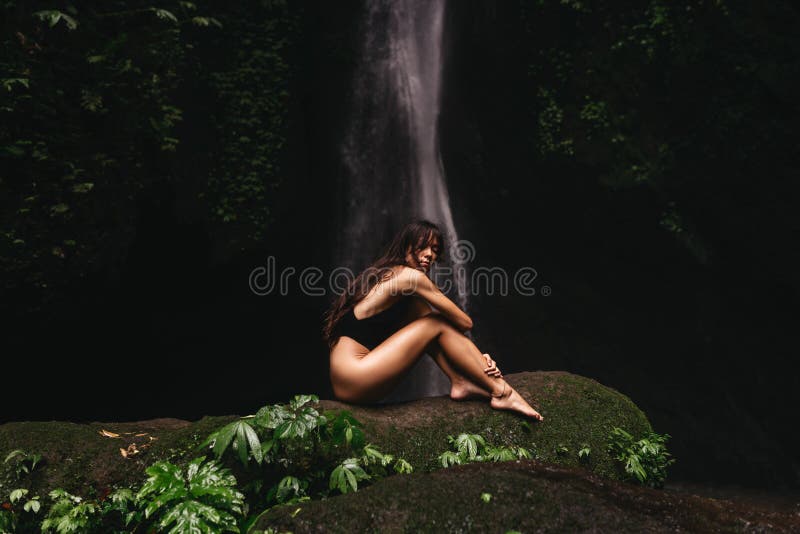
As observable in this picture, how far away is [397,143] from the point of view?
9.49m

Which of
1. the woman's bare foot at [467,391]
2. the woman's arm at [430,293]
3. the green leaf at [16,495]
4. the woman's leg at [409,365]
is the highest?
the woman's arm at [430,293]

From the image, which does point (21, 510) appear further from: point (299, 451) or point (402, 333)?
point (402, 333)

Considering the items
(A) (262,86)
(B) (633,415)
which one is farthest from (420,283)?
(A) (262,86)

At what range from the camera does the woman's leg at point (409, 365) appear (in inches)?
139

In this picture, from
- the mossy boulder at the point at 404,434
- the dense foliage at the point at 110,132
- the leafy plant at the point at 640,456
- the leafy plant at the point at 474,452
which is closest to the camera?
the mossy boulder at the point at 404,434

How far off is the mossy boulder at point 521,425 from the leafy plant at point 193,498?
887mm

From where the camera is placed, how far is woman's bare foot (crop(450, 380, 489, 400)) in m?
3.76

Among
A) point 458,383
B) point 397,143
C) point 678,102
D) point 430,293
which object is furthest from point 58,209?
point 678,102

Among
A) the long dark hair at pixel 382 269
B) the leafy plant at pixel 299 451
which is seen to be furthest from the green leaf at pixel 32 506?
the long dark hair at pixel 382 269

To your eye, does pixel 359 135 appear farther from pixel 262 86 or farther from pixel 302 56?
pixel 262 86

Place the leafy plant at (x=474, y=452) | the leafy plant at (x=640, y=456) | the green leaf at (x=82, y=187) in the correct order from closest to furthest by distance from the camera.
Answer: the leafy plant at (x=474, y=452), the leafy plant at (x=640, y=456), the green leaf at (x=82, y=187)

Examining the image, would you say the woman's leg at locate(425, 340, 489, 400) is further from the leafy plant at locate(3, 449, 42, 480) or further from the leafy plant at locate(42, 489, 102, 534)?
the leafy plant at locate(3, 449, 42, 480)

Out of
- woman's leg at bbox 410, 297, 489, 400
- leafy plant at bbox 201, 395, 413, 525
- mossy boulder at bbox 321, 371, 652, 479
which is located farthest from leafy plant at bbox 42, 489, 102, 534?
woman's leg at bbox 410, 297, 489, 400

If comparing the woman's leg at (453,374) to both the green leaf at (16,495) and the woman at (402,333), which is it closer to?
the woman at (402,333)
